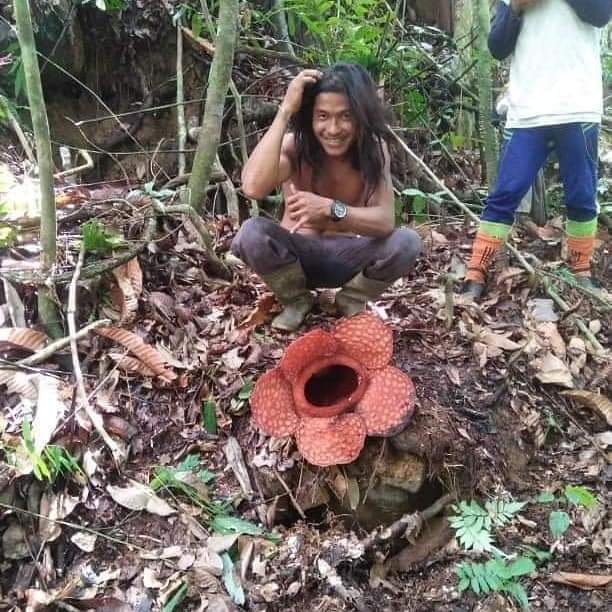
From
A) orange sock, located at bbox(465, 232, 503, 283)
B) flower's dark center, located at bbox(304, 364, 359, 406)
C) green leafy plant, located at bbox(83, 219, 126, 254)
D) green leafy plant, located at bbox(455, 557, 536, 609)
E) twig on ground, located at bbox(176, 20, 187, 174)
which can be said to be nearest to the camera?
green leafy plant, located at bbox(455, 557, 536, 609)

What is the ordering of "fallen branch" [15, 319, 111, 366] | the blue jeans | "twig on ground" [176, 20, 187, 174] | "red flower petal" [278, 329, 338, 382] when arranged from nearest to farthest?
"red flower petal" [278, 329, 338, 382], "fallen branch" [15, 319, 111, 366], the blue jeans, "twig on ground" [176, 20, 187, 174]

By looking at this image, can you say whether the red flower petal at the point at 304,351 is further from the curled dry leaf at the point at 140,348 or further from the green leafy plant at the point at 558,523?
the green leafy plant at the point at 558,523

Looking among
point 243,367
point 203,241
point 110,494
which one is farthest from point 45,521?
point 203,241

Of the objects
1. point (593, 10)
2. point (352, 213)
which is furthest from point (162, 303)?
point (593, 10)

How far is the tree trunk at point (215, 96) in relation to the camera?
10.0 feet

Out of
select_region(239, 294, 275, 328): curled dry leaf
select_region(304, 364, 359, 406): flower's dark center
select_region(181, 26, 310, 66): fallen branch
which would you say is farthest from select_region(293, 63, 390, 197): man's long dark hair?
select_region(181, 26, 310, 66): fallen branch

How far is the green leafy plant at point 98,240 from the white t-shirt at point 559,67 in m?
2.13

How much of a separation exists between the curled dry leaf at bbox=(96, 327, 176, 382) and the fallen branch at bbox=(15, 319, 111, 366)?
6 centimetres

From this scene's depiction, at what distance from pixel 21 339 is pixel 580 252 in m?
2.89

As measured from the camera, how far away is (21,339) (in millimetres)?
2635

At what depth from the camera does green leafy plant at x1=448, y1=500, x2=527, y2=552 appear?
7.36 feet

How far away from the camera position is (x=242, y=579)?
2158mm

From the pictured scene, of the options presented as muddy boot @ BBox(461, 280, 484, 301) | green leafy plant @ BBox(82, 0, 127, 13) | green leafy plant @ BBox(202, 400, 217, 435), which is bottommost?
green leafy plant @ BBox(202, 400, 217, 435)

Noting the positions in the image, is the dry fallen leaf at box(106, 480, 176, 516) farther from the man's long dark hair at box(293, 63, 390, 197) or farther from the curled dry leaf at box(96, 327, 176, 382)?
the man's long dark hair at box(293, 63, 390, 197)
